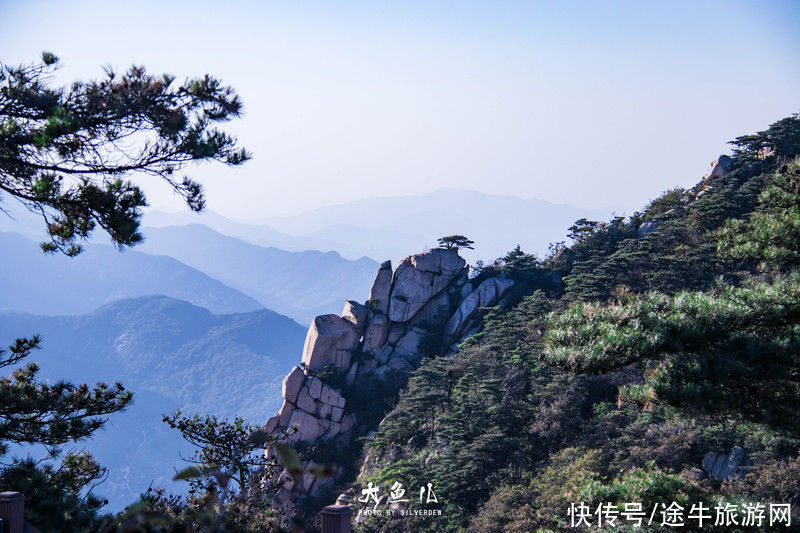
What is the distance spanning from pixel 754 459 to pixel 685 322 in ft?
32.9

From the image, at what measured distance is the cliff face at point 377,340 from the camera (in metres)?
27.2

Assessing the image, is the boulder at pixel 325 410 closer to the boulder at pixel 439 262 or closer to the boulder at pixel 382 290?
the boulder at pixel 382 290

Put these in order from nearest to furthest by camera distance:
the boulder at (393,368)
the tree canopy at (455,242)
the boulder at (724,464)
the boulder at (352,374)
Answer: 1. the boulder at (724,464)
2. the boulder at (352,374)
3. the boulder at (393,368)
4. the tree canopy at (455,242)

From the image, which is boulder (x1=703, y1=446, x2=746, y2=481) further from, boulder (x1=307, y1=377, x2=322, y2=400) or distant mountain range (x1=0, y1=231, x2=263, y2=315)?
distant mountain range (x1=0, y1=231, x2=263, y2=315)

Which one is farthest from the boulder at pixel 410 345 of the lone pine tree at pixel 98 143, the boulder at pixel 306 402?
the lone pine tree at pixel 98 143

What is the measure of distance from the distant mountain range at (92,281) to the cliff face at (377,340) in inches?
5926

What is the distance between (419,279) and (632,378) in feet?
46.5

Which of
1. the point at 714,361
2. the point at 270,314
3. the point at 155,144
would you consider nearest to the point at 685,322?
the point at 714,361

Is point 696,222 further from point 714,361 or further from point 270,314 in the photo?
point 270,314

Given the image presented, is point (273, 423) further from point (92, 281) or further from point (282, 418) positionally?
point (92, 281)

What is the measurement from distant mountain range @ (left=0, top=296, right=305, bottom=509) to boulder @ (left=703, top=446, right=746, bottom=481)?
3338 inches

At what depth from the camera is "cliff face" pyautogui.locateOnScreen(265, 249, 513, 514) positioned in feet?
89.2

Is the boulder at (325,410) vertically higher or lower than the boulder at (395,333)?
lower

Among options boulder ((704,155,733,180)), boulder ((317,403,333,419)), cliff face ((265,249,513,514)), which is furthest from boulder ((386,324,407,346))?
boulder ((704,155,733,180))
